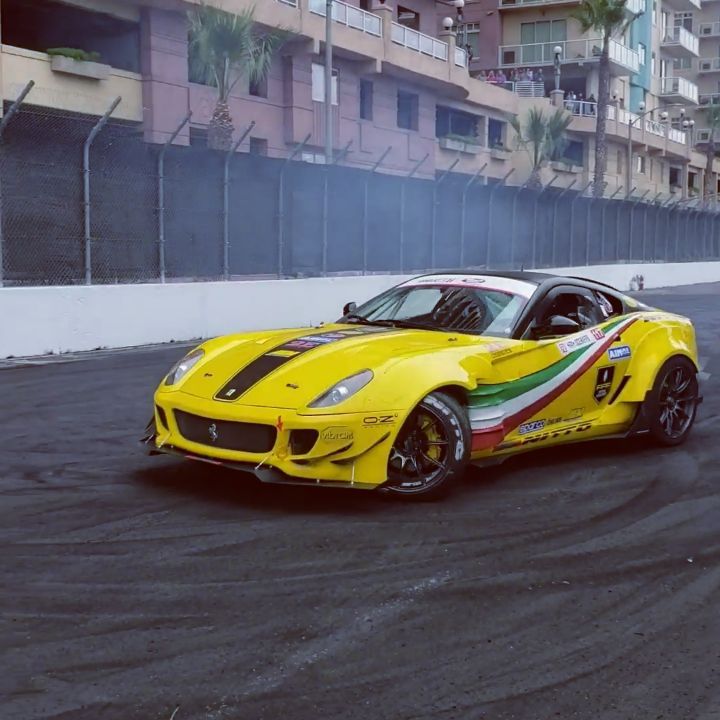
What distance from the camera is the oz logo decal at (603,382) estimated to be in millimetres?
6764

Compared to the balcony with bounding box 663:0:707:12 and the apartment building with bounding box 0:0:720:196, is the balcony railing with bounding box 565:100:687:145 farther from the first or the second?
the balcony with bounding box 663:0:707:12

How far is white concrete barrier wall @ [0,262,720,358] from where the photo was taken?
40.3ft

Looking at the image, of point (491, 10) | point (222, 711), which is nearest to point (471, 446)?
point (222, 711)

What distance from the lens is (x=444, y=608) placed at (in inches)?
160

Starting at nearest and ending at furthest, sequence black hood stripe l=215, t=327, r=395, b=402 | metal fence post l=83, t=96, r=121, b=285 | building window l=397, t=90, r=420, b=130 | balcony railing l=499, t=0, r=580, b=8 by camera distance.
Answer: black hood stripe l=215, t=327, r=395, b=402 < metal fence post l=83, t=96, r=121, b=285 < building window l=397, t=90, r=420, b=130 < balcony railing l=499, t=0, r=580, b=8

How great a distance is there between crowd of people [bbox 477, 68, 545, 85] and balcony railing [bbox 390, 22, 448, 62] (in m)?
9.20

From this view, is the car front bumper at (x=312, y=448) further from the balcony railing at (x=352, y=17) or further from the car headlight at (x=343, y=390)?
the balcony railing at (x=352, y=17)

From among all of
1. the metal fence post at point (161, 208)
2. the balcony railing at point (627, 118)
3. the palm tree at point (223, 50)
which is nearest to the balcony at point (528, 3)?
the balcony railing at point (627, 118)

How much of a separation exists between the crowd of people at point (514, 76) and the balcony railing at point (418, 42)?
30.2 feet

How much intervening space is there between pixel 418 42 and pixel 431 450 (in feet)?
110

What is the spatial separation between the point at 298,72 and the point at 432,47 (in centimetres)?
770

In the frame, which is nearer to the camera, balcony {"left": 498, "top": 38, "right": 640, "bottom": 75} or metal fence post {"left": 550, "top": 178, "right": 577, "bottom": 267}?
metal fence post {"left": 550, "top": 178, "right": 577, "bottom": 267}

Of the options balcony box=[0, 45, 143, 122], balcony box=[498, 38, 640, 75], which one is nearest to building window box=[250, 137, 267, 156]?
balcony box=[0, 45, 143, 122]

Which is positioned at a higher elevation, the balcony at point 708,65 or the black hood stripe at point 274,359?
the balcony at point 708,65
